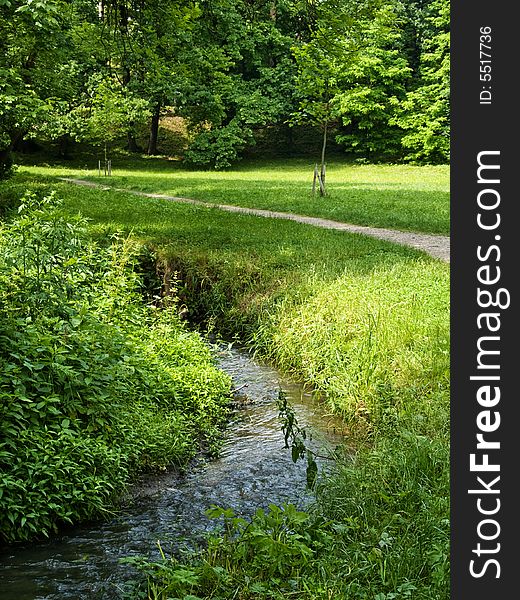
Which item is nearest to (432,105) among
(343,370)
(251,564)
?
(343,370)

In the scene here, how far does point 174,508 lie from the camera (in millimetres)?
5332

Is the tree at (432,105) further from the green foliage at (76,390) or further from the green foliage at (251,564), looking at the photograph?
the green foliage at (251,564)

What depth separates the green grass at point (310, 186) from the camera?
16578mm

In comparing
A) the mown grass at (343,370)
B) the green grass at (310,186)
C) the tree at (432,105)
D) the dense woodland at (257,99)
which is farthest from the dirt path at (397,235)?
the tree at (432,105)

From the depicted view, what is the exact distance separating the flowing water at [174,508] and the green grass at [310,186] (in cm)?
868

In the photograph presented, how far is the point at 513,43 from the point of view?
2668 mm

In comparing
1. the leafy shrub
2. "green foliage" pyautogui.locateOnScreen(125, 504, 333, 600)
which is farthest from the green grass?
"green foliage" pyautogui.locateOnScreen(125, 504, 333, 600)

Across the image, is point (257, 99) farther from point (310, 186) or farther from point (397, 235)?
point (397, 235)

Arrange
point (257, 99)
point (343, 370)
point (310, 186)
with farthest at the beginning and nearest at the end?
point (257, 99) < point (310, 186) < point (343, 370)

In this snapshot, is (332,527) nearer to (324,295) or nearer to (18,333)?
(18,333)

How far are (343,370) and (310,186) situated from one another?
702 inches

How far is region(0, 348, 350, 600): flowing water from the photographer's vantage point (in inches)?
171

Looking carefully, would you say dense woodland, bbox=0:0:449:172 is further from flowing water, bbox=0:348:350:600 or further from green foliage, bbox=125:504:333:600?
green foliage, bbox=125:504:333:600

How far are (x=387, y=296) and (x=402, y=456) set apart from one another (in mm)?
3746
